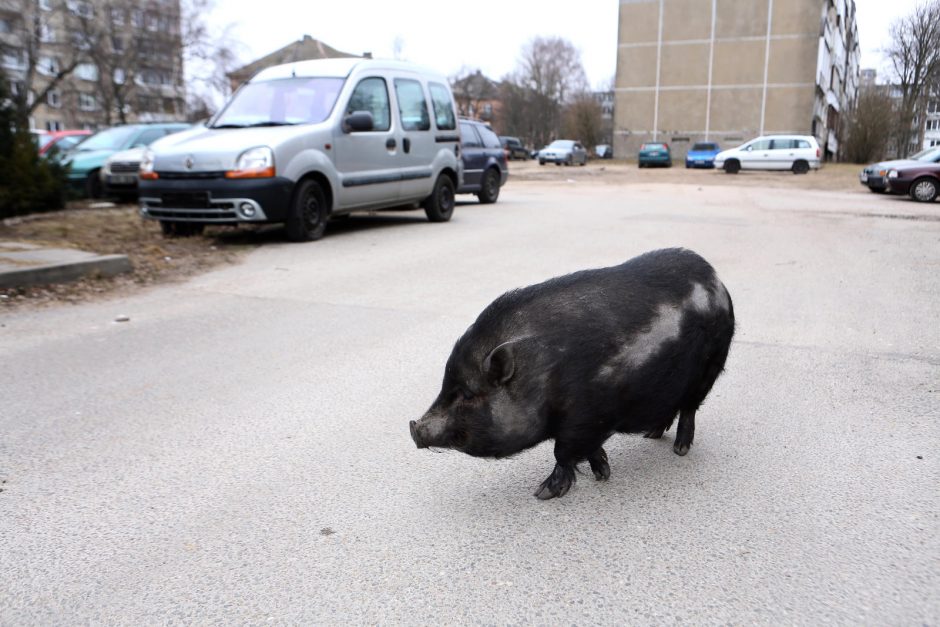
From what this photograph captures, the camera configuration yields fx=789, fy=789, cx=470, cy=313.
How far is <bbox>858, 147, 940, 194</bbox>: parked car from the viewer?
20531mm

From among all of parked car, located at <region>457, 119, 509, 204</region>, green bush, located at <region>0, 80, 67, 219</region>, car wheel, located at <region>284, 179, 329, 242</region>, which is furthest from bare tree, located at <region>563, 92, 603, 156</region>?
car wheel, located at <region>284, 179, 329, 242</region>

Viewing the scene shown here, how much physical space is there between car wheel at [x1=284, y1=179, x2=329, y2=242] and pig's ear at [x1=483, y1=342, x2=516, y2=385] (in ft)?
26.4

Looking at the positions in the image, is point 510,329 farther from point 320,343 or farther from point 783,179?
point 783,179

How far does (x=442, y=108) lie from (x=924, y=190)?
44.3 feet

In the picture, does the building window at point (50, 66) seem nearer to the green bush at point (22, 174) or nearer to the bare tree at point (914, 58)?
the green bush at point (22, 174)

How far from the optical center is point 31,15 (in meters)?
38.7

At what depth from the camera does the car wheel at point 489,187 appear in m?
17.5

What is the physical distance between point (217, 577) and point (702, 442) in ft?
7.63

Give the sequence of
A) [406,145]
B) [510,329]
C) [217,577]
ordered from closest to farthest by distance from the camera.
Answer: [217,577] → [510,329] → [406,145]

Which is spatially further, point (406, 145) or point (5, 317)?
point (406, 145)

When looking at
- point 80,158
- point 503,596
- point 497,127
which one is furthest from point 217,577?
point 497,127

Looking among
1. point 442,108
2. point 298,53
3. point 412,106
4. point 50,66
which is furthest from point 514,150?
point 412,106

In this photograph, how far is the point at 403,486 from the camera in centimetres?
335

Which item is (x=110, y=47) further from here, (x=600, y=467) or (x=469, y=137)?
(x=600, y=467)
